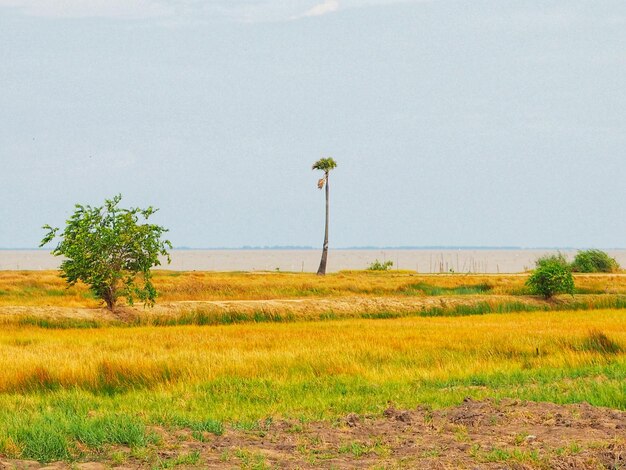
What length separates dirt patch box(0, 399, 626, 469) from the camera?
9.51m

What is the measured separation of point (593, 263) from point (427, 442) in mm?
72284

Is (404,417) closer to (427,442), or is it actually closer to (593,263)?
(427,442)

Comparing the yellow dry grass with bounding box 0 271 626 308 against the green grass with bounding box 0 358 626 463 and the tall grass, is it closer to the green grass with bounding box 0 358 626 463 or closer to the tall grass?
the tall grass

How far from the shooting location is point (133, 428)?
34.9 feet

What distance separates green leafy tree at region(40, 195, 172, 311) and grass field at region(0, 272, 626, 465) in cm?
579

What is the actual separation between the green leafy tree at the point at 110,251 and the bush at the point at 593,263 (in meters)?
51.3

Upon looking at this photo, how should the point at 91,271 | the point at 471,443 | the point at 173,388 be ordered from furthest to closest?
the point at 91,271, the point at 173,388, the point at 471,443

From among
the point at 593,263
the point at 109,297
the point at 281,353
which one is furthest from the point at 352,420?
the point at 593,263

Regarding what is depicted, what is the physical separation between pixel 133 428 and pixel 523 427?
17.6 ft

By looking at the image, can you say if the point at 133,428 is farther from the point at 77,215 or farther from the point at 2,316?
the point at 77,215

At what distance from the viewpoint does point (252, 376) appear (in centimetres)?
1775

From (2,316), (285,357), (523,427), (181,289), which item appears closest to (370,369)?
(285,357)

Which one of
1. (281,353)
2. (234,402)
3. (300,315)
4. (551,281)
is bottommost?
(234,402)

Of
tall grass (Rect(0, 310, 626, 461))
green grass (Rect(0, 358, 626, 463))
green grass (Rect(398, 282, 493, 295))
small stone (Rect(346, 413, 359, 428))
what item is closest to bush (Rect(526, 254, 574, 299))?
green grass (Rect(398, 282, 493, 295))
